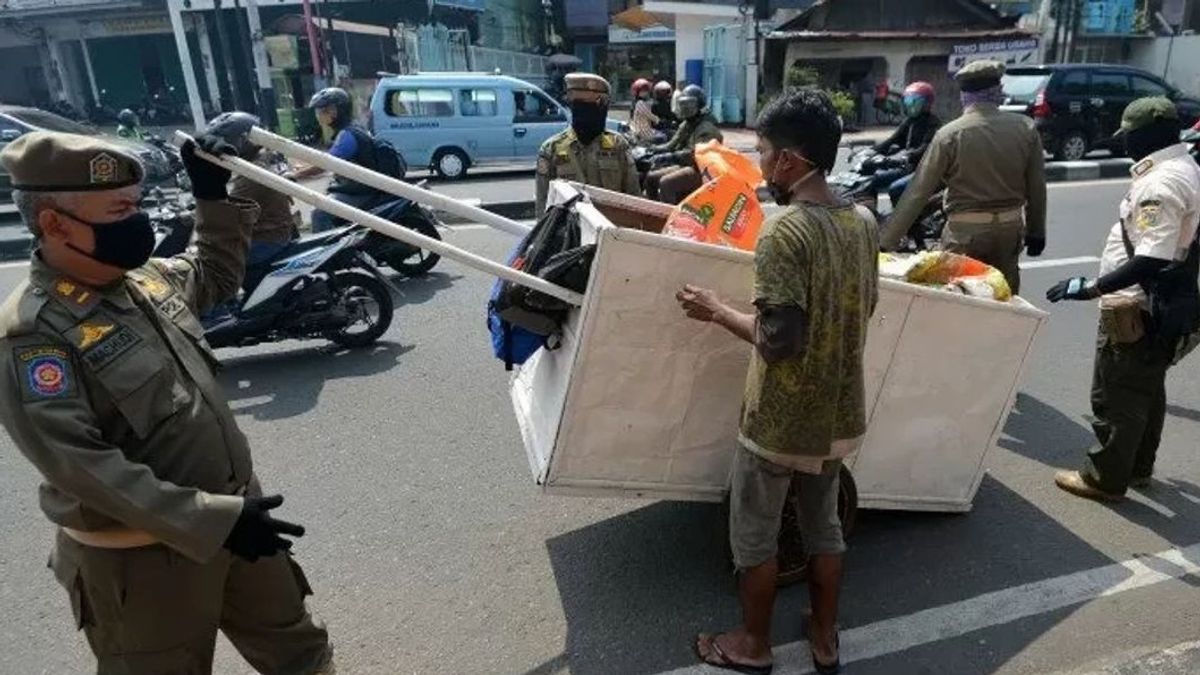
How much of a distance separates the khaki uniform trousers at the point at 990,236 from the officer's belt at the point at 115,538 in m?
3.75

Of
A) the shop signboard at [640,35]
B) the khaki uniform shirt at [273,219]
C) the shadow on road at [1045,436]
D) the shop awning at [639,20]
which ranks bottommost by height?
the shadow on road at [1045,436]

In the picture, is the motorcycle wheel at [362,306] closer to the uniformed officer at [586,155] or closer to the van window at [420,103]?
the uniformed officer at [586,155]

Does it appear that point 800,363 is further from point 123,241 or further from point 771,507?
point 123,241

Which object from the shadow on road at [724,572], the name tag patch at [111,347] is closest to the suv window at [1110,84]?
the shadow on road at [724,572]

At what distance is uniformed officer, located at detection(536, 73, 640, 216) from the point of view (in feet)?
14.1

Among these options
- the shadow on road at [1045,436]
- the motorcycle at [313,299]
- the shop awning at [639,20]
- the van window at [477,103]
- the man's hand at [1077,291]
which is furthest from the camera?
the shop awning at [639,20]

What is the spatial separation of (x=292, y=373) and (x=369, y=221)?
10.00ft

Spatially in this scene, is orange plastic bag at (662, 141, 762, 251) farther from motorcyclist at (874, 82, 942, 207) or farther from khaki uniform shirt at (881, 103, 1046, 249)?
motorcyclist at (874, 82, 942, 207)

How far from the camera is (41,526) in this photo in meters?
3.29

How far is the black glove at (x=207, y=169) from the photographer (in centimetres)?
204

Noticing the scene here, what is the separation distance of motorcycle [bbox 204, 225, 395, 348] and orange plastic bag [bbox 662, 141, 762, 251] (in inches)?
126

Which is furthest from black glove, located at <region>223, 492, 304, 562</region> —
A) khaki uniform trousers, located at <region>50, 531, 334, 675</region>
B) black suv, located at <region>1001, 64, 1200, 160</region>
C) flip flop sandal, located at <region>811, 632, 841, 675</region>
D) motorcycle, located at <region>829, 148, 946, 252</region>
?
black suv, located at <region>1001, 64, 1200, 160</region>

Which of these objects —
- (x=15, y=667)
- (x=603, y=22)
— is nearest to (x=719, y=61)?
(x=603, y=22)

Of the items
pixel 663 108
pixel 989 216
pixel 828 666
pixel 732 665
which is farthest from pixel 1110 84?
pixel 732 665
